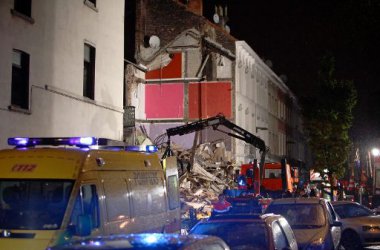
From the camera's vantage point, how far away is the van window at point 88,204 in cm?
825

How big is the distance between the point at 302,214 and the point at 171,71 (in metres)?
26.8

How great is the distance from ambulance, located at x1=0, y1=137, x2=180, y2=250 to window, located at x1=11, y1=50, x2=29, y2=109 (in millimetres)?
9439

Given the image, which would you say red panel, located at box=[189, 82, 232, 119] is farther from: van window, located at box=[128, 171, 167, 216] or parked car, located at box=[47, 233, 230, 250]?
parked car, located at box=[47, 233, 230, 250]

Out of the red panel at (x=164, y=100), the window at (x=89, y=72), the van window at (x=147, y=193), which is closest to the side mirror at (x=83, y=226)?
the van window at (x=147, y=193)

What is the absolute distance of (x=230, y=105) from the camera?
3847 centimetres

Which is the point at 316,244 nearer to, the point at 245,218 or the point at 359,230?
the point at 245,218

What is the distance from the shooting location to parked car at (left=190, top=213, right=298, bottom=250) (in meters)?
9.16

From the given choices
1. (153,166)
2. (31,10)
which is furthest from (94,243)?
(31,10)

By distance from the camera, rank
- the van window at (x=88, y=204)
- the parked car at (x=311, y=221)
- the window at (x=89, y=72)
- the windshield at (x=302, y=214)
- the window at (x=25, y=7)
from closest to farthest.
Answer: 1. the van window at (x=88, y=204)
2. the parked car at (x=311, y=221)
3. the windshield at (x=302, y=214)
4. the window at (x=25, y=7)
5. the window at (x=89, y=72)

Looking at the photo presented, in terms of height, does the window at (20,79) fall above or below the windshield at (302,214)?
above

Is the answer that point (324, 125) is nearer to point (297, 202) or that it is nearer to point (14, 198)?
point (297, 202)

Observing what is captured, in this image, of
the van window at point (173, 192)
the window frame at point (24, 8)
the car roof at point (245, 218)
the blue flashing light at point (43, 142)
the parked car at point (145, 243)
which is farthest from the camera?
the window frame at point (24, 8)

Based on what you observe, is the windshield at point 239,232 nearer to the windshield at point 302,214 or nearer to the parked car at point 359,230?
the windshield at point 302,214

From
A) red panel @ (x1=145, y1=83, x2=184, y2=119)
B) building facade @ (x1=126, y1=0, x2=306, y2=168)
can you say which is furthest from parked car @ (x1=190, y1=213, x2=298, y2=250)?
red panel @ (x1=145, y1=83, x2=184, y2=119)
